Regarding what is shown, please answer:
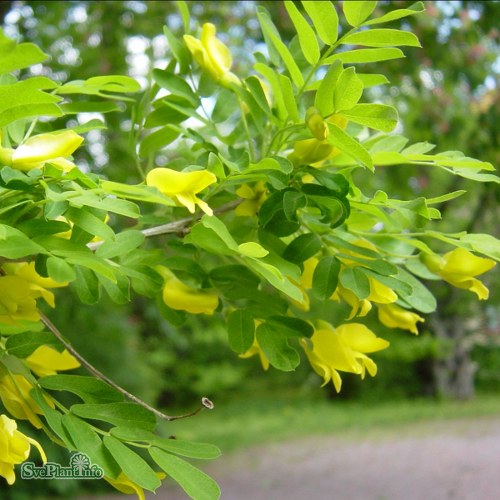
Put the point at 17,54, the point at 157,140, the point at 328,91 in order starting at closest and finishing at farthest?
1. the point at 17,54
2. the point at 328,91
3. the point at 157,140

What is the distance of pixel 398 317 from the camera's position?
2.42 feet

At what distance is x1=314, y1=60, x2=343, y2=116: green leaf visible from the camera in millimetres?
578

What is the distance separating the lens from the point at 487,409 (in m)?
7.46

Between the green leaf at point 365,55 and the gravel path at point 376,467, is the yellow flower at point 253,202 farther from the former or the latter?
the gravel path at point 376,467

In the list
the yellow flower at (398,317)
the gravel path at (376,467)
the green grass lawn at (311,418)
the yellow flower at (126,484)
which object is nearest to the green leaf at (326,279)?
the yellow flower at (398,317)

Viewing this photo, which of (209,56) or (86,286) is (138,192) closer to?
(86,286)

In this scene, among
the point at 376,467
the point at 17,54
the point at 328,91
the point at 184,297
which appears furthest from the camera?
Result: the point at 376,467

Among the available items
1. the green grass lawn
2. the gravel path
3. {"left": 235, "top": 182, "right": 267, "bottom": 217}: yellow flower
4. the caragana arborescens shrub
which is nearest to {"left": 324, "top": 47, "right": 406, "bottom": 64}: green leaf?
the caragana arborescens shrub

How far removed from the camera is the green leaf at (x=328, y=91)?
1.90ft

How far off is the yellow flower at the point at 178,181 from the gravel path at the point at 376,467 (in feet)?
11.8

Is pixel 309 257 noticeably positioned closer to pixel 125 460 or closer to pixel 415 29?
pixel 125 460

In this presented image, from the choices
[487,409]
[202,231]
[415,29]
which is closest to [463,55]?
[415,29]

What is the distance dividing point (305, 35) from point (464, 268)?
259mm

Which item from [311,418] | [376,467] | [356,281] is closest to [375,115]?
[356,281]
